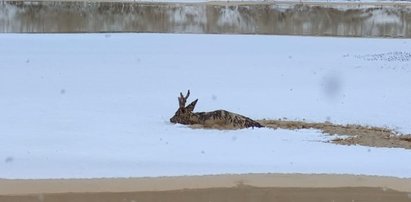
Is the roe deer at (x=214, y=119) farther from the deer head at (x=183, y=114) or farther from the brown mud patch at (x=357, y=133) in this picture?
the brown mud patch at (x=357, y=133)

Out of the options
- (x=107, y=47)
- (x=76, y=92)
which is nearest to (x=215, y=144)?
(x=76, y=92)

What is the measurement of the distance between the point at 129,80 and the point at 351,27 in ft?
39.0

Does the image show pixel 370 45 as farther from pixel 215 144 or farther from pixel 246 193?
pixel 246 193

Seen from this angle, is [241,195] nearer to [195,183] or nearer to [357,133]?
[195,183]

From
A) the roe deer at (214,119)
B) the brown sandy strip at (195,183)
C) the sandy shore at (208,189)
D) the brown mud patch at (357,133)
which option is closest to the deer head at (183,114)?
the roe deer at (214,119)

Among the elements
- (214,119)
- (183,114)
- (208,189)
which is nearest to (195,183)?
(208,189)

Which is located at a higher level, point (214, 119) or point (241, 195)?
point (214, 119)

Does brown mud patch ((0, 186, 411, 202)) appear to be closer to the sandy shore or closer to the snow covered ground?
the sandy shore

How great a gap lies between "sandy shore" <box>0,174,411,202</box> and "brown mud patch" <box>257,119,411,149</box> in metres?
2.63

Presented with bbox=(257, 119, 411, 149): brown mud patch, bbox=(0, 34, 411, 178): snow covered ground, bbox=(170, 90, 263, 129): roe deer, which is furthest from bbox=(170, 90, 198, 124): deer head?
bbox=(257, 119, 411, 149): brown mud patch

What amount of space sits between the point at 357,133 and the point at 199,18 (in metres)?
15.9

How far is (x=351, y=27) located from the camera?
26.6 meters

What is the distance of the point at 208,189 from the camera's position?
643 cm

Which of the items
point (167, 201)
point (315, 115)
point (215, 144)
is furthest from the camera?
point (315, 115)
